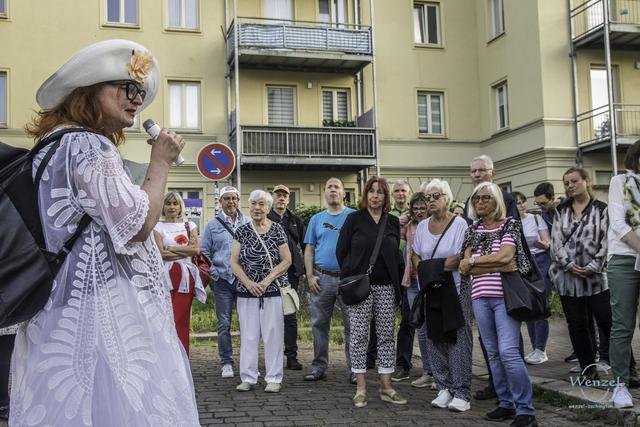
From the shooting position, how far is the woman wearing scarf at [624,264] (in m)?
5.48

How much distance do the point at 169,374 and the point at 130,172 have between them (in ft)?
2.34

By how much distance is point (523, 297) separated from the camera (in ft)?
17.5

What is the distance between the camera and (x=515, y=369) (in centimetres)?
534

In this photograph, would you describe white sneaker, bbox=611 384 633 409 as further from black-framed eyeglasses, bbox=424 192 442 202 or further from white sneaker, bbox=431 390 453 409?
black-framed eyeglasses, bbox=424 192 442 202

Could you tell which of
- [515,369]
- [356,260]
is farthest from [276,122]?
[515,369]

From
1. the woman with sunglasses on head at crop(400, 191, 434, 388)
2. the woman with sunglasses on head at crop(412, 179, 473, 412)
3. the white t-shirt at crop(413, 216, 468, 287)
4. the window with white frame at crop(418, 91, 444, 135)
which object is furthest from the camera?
the window with white frame at crop(418, 91, 444, 135)

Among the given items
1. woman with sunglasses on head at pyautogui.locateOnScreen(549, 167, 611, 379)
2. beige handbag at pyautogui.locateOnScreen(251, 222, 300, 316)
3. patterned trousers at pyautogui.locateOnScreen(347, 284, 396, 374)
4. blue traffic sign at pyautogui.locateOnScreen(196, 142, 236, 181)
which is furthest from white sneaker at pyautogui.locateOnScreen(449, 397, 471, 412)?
blue traffic sign at pyautogui.locateOnScreen(196, 142, 236, 181)

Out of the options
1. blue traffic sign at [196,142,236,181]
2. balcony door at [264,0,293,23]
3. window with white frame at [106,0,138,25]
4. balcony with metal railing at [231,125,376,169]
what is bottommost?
blue traffic sign at [196,142,236,181]

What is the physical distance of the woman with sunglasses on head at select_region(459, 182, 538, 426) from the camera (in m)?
5.35

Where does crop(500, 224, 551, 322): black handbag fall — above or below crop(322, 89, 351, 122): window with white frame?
below

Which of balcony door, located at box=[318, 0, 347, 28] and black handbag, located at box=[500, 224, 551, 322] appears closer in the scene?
black handbag, located at box=[500, 224, 551, 322]

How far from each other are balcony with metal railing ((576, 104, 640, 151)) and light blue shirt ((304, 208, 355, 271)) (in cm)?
1556

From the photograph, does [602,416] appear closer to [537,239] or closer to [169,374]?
[537,239]

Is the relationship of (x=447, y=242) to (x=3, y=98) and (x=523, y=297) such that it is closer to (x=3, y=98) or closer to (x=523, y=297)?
(x=523, y=297)
